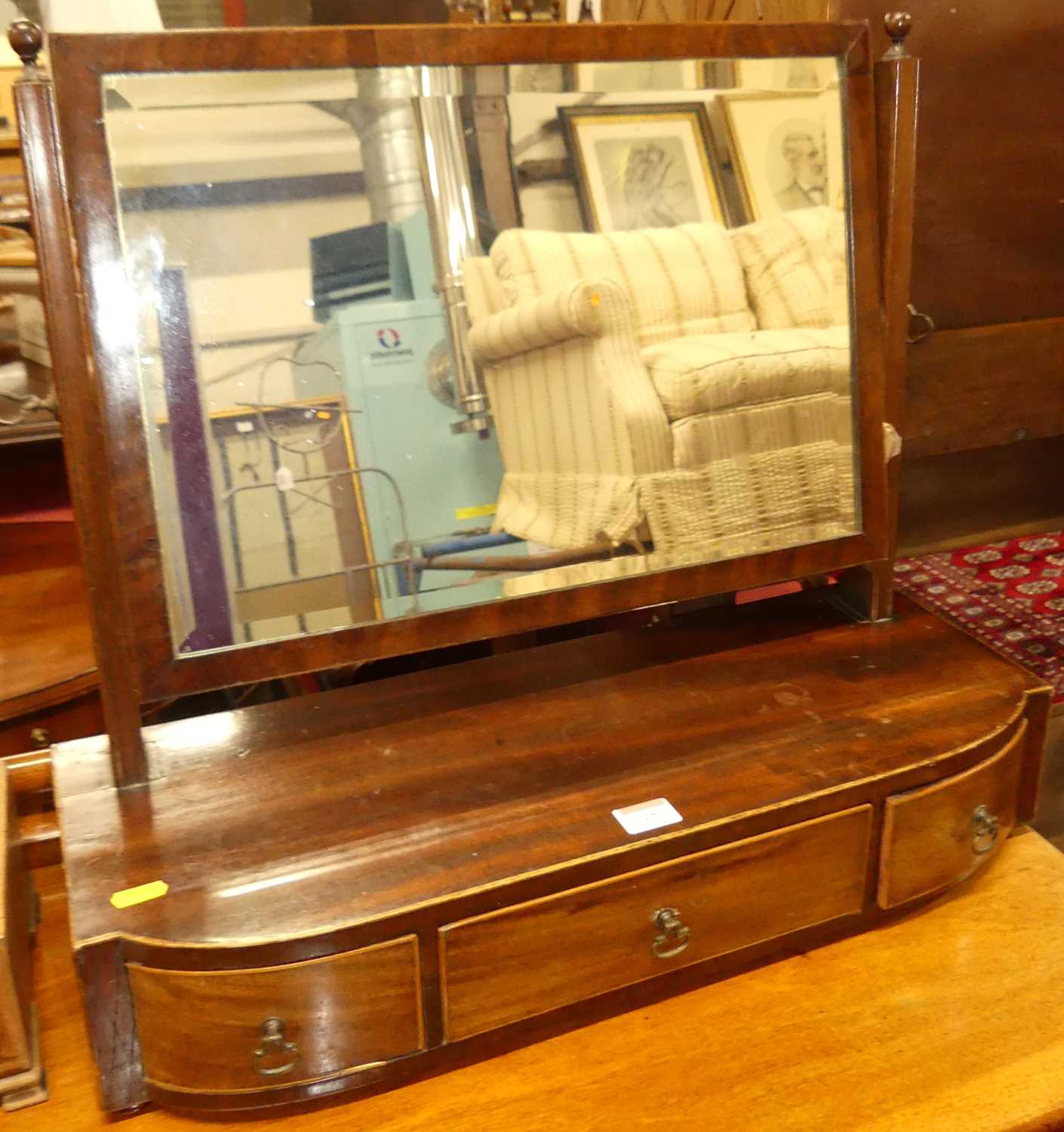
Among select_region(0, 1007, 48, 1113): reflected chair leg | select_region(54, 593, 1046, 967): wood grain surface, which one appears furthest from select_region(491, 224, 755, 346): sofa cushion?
select_region(0, 1007, 48, 1113): reflected chair leg

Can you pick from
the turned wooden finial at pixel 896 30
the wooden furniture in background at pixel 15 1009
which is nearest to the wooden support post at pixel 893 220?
the turned wooden finial at pixel 896 30

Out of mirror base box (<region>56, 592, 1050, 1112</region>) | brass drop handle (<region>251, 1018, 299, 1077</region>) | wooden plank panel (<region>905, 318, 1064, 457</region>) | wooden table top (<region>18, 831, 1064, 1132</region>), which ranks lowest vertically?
wooden table top (<region>18, 831, 1064, 1132</region>)

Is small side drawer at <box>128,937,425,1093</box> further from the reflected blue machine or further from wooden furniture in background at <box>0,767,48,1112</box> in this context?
the reflected blue machine

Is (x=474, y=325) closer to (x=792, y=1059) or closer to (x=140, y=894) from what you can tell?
(x=140, y=894)

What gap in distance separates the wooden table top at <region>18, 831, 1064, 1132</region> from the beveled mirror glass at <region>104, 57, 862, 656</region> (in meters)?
0.40

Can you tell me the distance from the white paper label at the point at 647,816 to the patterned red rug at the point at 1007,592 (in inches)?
20.8

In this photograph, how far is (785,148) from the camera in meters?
1.04

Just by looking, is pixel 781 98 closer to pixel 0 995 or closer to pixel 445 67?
pixel 445 67

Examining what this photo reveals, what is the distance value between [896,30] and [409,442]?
2.04ft

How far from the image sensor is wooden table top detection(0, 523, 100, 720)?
113 cm

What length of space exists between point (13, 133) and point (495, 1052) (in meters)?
1.23

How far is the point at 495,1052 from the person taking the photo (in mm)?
891

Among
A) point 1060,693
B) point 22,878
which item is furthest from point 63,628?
point 1060,693

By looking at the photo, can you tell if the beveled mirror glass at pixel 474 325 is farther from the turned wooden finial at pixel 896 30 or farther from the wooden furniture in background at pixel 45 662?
the wooden furniture in background at pixel 45 662
